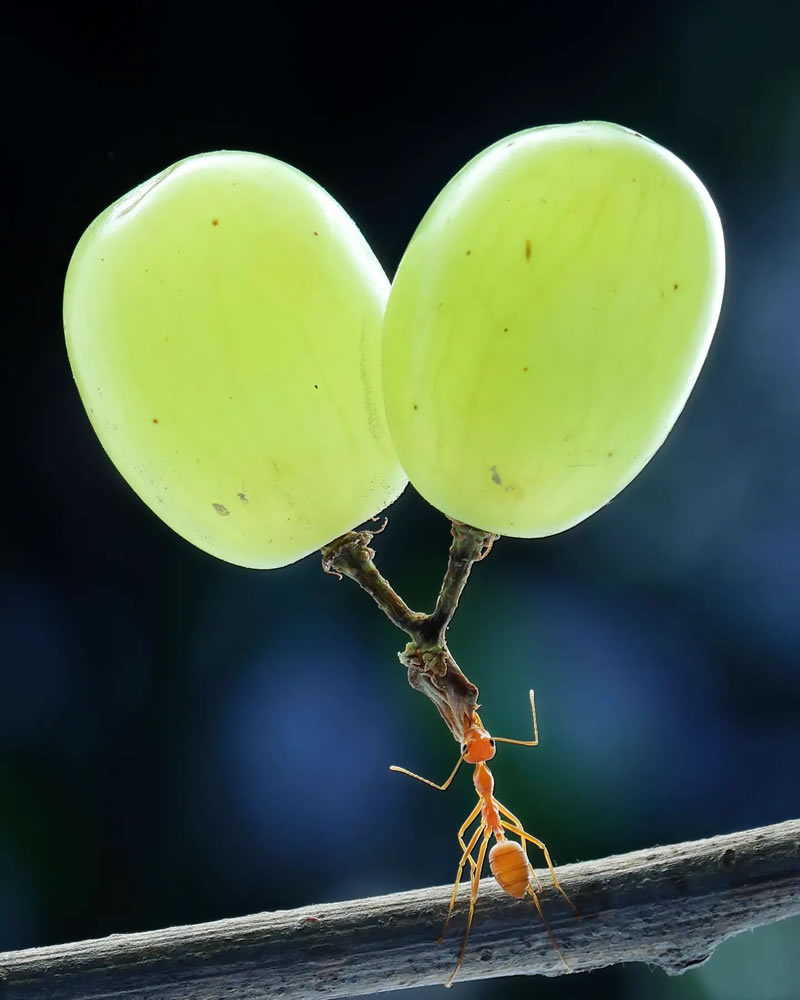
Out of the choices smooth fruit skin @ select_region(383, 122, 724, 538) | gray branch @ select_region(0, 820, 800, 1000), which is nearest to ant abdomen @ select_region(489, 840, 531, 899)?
gray branch @ select_region(0, 820, 800, 1000)

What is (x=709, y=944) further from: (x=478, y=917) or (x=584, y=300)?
(x=584, y=300)

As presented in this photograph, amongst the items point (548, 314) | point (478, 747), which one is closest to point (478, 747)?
point (478, 747)

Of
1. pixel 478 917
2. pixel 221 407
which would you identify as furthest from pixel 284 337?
pixel 478 917

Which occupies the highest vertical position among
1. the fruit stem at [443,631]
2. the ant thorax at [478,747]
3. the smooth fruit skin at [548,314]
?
the smooth fruit skin at [548,314]

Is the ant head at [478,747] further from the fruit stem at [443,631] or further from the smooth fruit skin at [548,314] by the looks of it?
the smooth fruit skin at [548,314]

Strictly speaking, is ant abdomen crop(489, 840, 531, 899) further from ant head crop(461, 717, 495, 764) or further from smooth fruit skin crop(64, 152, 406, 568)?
smooth fruit skin crop(64, 152, 406, 568)

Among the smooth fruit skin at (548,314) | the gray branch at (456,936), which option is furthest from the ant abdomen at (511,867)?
the smooth fruit skin at (548,314)
